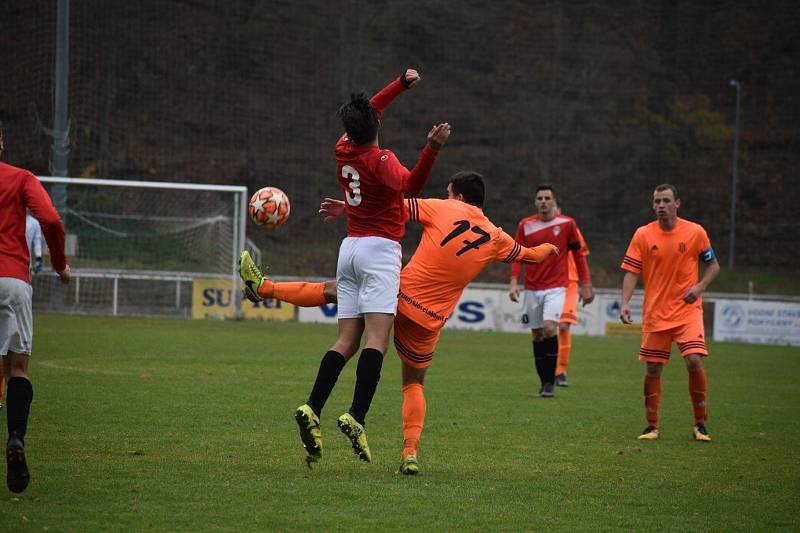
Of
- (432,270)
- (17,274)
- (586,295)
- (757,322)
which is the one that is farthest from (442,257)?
(757,322)

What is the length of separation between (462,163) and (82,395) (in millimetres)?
27078

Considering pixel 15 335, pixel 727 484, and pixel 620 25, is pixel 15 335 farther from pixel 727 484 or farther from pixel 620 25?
pixel 620 25

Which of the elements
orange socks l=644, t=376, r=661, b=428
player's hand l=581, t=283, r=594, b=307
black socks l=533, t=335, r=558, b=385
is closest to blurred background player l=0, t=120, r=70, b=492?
orange socks l=644, t=376, r=661, b=428

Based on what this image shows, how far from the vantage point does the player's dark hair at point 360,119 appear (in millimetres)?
6648

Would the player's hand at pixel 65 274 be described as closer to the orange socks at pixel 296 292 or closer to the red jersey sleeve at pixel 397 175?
the orange socks at pixel 296 292

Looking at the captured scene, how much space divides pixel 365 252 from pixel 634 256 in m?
3.76

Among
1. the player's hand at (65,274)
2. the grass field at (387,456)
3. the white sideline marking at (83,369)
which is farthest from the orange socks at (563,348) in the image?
the player's hand at (65,274)

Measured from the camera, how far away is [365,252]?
22.2 feet

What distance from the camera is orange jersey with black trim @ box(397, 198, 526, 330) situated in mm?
7164

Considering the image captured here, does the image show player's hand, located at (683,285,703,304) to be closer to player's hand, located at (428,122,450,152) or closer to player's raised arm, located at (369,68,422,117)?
player's raised arm, located at (369,68,422,117)

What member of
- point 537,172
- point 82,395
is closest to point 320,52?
point 537,172

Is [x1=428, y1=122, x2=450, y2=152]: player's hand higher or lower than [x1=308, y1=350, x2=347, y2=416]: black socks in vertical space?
higher

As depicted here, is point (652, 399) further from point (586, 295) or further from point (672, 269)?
point (586, 295)

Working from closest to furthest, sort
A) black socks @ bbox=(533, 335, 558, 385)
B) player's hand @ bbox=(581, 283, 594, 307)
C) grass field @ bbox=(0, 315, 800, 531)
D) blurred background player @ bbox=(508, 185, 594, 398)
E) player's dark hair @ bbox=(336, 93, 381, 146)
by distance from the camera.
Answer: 1. grass field @ bbox=(0, 315, 800, 531)
2. player's dark hair @ bbox=(336, 93, 381, 146)
3. player's hand @ bbox=(581, 283, 594, 307)
4. black socks @ bbox=(533, 335, 558, 385)
5. blurred background player @ bbox=(508, 185, 594, 398)
